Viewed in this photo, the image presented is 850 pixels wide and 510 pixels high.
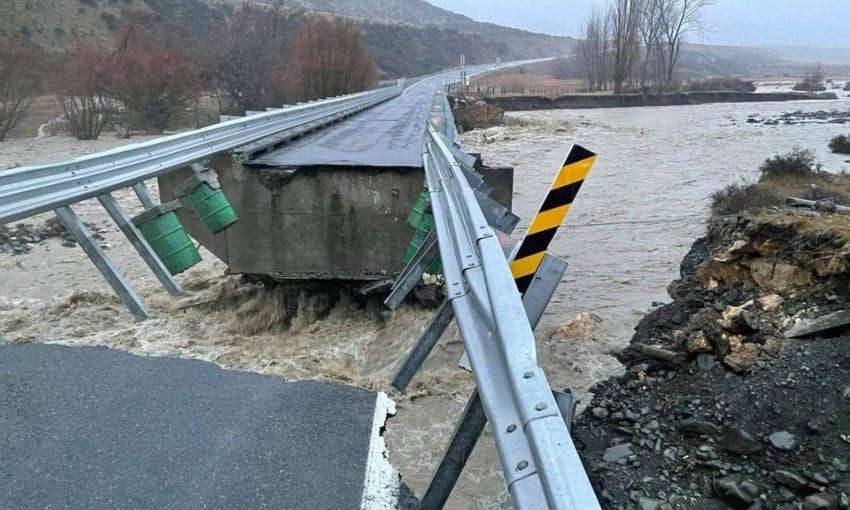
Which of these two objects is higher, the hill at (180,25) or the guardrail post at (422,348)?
the hill at (180,25)

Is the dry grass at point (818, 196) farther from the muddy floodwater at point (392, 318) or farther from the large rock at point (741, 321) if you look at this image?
the muddy floodwater at point (392, 318)

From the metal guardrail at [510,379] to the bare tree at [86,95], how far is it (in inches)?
1168

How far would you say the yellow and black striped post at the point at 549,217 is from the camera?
130 inches

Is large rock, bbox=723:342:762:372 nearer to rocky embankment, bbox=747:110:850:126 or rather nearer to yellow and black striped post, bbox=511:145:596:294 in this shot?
yellow and black striped post, bbox=511:145:596:294

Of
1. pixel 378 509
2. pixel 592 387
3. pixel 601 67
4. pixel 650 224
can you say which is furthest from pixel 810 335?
pixel 601 67

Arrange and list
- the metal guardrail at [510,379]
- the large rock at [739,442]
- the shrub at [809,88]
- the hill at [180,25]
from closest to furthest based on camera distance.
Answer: the metal guardrail at [510,379] → the large rock at [739,442] → the hill at [180,25] → the shrub at [809,88]

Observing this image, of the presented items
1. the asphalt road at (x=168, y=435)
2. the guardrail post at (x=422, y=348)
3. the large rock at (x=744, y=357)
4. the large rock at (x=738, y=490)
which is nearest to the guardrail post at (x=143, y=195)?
the asphalt road at (x=168, y=435)

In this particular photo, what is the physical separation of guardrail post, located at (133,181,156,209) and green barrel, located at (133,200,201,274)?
131 millimetres

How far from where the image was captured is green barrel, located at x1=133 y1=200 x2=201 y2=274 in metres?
4.76

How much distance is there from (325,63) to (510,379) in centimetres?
Result: 3149

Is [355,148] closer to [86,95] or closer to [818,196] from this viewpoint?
[818,196]

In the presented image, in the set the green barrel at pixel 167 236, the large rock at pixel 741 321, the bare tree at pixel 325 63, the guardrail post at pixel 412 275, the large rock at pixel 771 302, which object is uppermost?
the bare tree at pixel 325 63

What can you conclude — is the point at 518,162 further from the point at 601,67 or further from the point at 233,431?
the point at 601,67

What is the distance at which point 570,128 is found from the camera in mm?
35469
